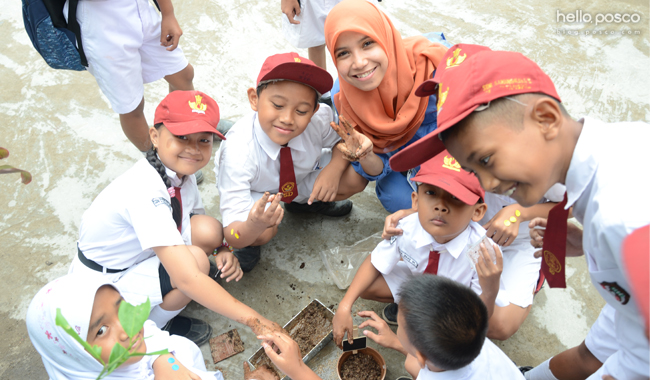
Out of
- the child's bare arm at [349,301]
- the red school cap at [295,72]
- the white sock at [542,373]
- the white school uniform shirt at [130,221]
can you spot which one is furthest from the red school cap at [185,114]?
the white sock at [542,373]

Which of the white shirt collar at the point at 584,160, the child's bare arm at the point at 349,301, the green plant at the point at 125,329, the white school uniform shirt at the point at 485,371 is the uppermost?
the white shirt collar at the point at 584,160

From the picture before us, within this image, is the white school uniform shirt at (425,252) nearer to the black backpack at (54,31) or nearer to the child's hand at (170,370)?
the child's hand at (170,370)

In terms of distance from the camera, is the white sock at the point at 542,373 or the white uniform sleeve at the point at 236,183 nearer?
the white sock at the point at 542,373

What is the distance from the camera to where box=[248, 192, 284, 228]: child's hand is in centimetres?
181

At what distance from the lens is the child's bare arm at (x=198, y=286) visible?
1663mm

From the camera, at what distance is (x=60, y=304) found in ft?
3.91

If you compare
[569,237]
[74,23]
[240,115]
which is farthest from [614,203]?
[240,115]

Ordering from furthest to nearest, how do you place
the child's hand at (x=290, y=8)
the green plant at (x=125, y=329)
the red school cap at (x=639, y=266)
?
the child's hand at (x=290, y=8) → the green plant at (x=125, y=329) → the red school cap at (x=639, y=266)

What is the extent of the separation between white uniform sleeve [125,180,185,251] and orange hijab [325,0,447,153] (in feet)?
3.50

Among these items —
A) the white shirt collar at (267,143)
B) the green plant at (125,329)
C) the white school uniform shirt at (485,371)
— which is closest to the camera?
the green plant at (125,329)

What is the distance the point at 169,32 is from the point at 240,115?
861mm

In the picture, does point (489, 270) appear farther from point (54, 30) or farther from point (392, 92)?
point (54, 30)

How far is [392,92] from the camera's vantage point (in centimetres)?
214

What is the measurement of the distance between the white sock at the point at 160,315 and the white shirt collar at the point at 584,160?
1687mm
